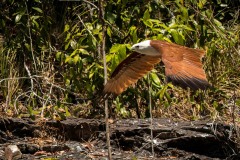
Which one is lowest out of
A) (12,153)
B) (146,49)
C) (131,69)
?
(12,153)

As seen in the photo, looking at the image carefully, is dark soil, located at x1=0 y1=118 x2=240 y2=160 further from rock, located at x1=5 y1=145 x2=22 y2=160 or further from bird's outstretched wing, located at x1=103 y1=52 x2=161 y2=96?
bird's outstretched wing, located at x1=103 y1=52 x2=161 y2=96

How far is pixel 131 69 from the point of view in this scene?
4066 millimetres

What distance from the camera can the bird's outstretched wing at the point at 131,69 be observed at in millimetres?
3951

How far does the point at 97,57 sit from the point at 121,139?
967 millimetres

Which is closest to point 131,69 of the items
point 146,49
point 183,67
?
point 146,49

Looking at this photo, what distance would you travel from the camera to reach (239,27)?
682 cm

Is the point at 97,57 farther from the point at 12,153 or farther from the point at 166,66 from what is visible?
the point at 166,66

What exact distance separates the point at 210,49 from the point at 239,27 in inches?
38.5

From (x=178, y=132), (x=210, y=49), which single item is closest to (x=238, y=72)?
(x=210, y=49)

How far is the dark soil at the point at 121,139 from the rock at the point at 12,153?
62mm

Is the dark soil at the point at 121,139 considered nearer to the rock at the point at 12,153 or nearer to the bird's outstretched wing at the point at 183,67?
the rock at the point at 12,153

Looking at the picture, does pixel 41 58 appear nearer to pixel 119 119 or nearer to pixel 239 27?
pixel 119 119

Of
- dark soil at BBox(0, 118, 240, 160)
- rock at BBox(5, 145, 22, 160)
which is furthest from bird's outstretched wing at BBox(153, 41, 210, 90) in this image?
rock at BBox(5, 145, 22, 160)

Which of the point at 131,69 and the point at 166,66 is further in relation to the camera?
the point at 131,69
